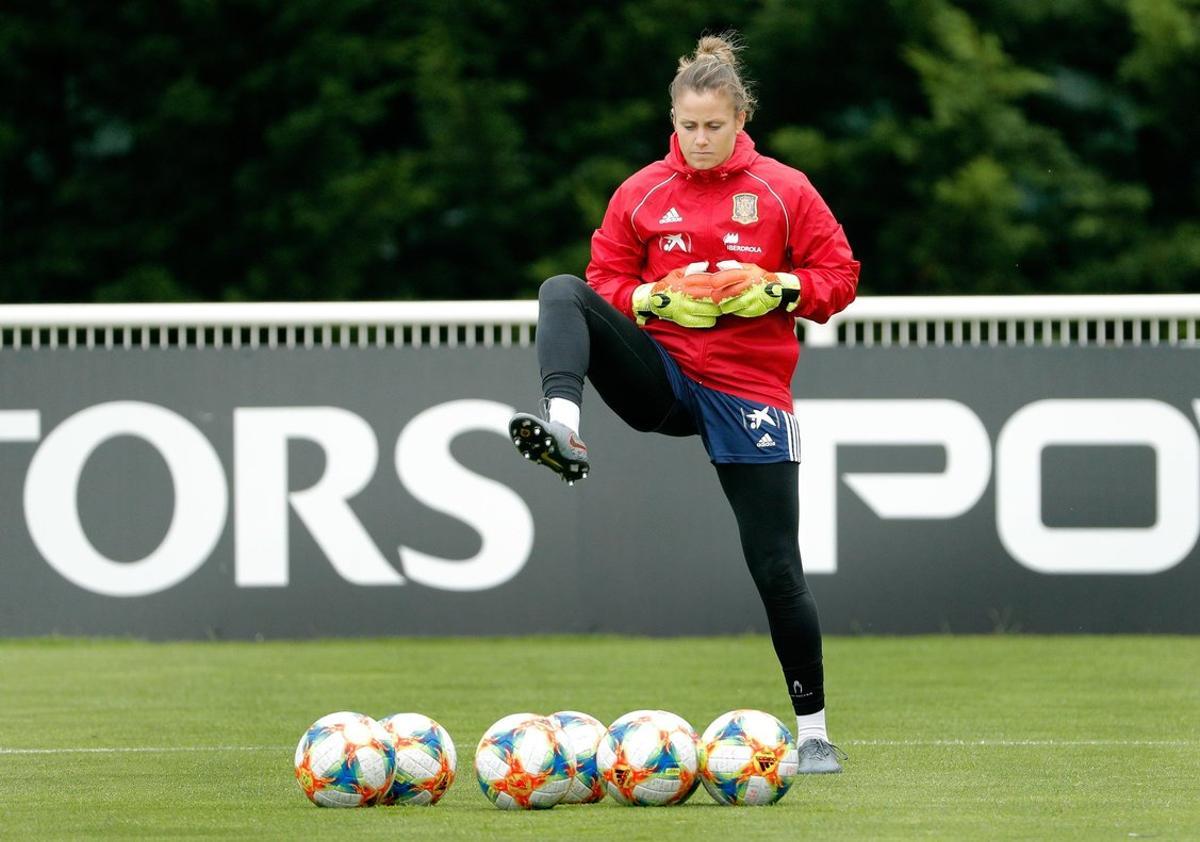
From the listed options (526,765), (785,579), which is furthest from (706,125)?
(526,765)

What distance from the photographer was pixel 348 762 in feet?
20.7

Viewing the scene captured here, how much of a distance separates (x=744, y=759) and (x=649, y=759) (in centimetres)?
26

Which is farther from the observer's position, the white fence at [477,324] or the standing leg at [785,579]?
the white fence at [477,324]

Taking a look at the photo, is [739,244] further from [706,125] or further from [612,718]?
[612,718]

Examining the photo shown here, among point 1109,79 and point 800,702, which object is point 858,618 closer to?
point 800,702

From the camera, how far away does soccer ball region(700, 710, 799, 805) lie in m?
6.31

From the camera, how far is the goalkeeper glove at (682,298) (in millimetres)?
6965

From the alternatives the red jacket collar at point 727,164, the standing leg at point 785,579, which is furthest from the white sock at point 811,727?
the red jacket collar at point 727,164

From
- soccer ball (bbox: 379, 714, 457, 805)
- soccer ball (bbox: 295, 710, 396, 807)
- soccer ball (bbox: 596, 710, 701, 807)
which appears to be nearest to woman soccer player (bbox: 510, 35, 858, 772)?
soccer ball (bbox: 596, 710, 701, 807)

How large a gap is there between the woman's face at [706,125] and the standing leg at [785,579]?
94cm

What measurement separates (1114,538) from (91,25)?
1292 cm

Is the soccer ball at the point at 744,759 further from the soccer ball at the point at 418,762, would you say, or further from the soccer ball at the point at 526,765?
the soccer ball at the point at 418,762

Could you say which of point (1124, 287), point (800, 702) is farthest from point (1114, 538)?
point (1124, 287)

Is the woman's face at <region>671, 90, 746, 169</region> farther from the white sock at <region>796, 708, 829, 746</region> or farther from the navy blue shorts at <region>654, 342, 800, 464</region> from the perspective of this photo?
the white sock at <region>796, 708, 829, 746</region>
